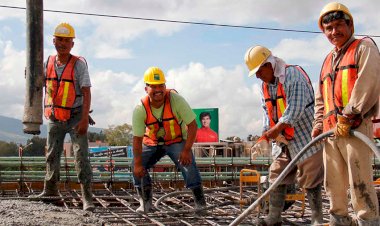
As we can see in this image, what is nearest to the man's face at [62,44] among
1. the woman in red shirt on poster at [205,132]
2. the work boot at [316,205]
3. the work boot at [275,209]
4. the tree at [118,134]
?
the work boot at [275,209]

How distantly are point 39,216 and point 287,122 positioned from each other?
2.26 meters

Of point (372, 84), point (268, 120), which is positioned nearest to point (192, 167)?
point (268, 120)

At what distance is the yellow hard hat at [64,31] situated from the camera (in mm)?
5961

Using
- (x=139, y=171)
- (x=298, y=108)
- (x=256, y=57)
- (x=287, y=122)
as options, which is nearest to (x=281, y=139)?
(x=287, y=122)

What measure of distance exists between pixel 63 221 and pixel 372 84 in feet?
9.00

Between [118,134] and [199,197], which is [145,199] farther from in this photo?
[118,134]

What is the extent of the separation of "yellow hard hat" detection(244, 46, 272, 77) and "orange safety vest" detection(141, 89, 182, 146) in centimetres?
119

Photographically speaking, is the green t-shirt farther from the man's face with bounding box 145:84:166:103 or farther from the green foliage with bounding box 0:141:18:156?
the green foliage with bounding box 0:141:18:156

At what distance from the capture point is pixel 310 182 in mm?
4848

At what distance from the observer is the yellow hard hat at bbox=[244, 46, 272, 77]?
4.86 meters

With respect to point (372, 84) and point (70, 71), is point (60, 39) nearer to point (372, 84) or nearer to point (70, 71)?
point (70, 71)

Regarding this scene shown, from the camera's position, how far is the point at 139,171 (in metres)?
6.03

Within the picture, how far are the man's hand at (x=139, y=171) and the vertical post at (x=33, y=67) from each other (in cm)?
108

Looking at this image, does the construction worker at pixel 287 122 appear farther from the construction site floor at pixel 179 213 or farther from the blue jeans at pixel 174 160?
the blue jeans at pixel 174 160
